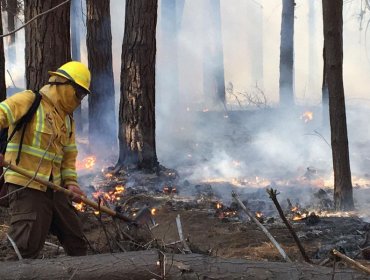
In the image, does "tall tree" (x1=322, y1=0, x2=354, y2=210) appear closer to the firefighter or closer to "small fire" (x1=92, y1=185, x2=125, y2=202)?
"small fire" (x1=92, y1=185, x2=125, y2=202)

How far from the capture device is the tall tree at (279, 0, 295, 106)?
781 inches

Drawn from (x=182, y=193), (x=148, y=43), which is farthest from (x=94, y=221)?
(x=148, y=43)

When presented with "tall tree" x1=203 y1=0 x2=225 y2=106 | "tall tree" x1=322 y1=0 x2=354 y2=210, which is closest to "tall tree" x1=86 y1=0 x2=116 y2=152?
"tall tree" x1=322 y1=0 x2=354 y2=210

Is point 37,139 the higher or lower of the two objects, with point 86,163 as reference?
higher

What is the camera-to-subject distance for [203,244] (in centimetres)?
683

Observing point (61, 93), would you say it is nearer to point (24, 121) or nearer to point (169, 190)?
point (24, 121)

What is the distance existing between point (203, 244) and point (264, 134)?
948 centimetres

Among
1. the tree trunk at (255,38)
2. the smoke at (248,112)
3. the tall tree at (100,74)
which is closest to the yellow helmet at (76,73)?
the smoke at (248,112)

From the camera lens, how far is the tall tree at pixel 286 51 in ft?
65.1

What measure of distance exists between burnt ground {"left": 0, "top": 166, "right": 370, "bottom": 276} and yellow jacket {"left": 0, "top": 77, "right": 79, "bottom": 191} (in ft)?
2.07

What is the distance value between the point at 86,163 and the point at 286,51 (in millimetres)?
10776

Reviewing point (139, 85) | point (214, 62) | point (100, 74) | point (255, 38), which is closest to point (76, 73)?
point (139, 85)

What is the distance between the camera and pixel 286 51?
20234mm

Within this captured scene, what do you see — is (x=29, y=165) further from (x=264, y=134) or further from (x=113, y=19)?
(x=113, y=19)
